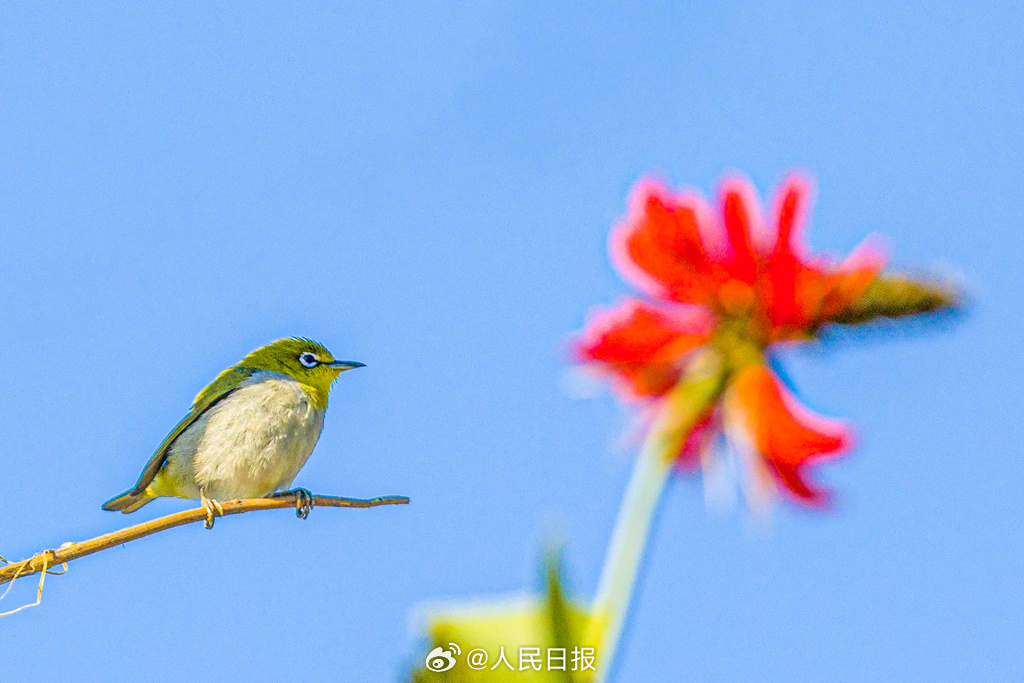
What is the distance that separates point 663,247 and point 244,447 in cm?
522

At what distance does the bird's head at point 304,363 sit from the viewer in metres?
7.09

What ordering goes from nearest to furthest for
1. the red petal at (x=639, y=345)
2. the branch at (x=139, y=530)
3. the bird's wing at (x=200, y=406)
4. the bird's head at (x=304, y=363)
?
1. the red petal at (x=639, y=345)
2. the branch at (x=139, y=530)
3. the bird's wing at (x=200, y=406)
4. the bird's head at (x=304, y=363)

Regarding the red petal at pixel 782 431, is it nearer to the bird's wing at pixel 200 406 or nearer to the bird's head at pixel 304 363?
the bird's wing at pixel 200 406

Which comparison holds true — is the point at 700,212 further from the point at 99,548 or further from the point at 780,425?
the point at 99,548

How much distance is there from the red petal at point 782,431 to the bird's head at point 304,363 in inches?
231

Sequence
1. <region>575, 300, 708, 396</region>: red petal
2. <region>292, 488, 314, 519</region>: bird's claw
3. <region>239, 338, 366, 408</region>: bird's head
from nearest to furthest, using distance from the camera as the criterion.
Result: <region>575, 300, 708, 396</region>: red petal
<region>292, 488, 314, 519</region>: bird's claw
<region>239, 338, 366, 408</region>: bird's head

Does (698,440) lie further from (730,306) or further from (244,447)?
(244,447)

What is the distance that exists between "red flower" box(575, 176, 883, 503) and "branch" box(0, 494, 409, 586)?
3.33 ft

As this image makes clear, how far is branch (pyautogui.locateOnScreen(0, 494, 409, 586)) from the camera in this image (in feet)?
7.16

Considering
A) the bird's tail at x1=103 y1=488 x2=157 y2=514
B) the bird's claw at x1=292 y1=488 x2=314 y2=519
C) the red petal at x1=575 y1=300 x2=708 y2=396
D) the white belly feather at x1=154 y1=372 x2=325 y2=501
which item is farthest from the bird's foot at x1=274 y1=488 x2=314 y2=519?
the bird's tail at x1=103 y1=488 x2=157 y2=514

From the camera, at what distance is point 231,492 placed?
20.3 ft

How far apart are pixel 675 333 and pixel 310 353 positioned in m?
6.01

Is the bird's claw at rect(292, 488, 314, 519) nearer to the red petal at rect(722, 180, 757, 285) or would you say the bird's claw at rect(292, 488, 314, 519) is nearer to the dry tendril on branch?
the dry tendril on branch

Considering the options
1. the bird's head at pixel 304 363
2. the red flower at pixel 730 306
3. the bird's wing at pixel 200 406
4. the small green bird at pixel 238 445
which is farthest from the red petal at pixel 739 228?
the bird's head at pixel 304 363
